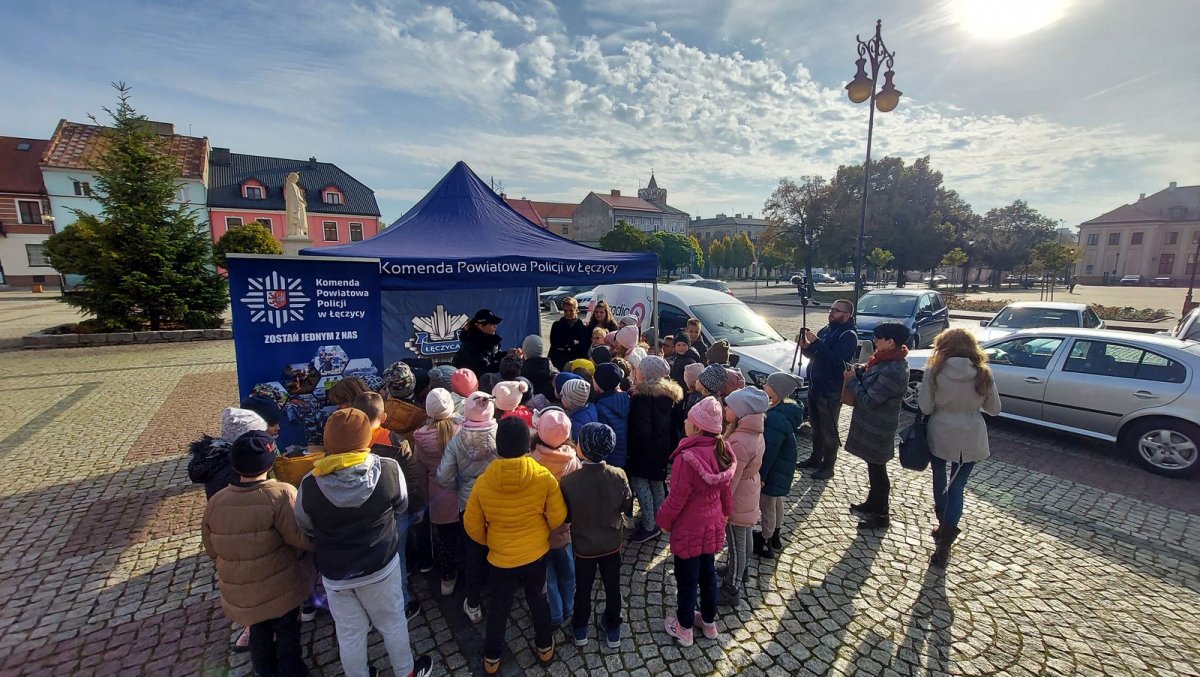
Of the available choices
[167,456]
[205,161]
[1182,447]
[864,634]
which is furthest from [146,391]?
[205,161]

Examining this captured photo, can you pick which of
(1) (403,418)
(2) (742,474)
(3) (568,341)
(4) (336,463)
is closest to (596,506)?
(2) (742,474)

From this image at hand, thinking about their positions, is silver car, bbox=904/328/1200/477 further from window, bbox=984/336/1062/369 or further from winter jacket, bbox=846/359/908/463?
winter jacket, bbox=846/359/908/463

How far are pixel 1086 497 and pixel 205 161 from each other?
55135 millimetres

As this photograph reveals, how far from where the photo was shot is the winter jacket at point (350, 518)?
2.33 m

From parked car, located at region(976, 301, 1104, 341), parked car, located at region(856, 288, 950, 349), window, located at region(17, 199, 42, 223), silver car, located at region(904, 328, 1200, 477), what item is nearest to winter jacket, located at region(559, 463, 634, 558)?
silver car, located at region(904, 328, 1200, 477)

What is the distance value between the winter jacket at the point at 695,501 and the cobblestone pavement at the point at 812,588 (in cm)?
73

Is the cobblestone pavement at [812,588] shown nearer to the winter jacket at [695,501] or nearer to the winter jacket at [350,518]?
the winter jacket at [695,501]

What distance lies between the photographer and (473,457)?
10.4 ft

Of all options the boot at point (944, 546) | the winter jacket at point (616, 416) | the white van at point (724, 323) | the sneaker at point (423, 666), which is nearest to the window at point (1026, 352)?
the white van at point (724, 323)

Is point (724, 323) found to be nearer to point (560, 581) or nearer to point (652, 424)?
point (652, 424)

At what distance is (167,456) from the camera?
5.86m

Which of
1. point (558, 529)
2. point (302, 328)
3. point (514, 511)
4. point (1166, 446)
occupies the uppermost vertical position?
point (302, 328)

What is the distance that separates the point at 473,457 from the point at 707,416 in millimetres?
1557

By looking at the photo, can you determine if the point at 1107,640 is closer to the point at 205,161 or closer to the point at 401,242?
the point at 401,242
